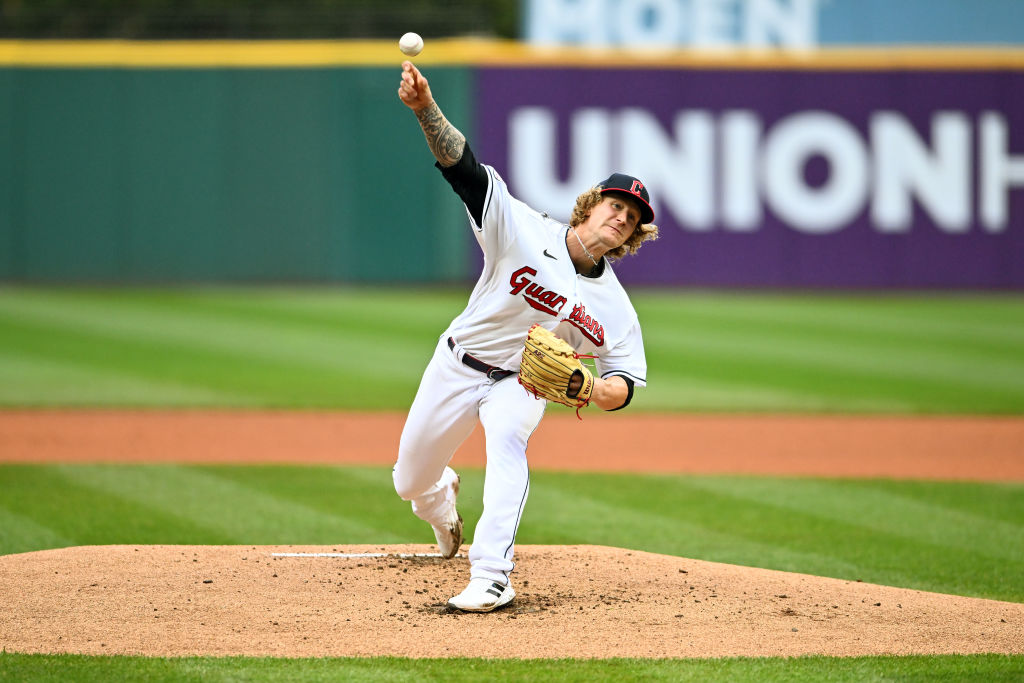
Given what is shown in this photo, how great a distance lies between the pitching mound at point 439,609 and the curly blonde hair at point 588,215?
1399 mm

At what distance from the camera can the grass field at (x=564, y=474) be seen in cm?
453

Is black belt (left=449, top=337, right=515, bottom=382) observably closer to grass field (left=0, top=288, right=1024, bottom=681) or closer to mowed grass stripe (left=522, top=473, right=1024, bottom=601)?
grass field (left=0, top=288, right=1024, bottom=681)

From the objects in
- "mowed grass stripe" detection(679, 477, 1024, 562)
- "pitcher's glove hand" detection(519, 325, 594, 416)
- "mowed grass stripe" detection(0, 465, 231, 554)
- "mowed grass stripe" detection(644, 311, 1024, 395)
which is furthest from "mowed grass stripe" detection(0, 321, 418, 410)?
"pitcher's glove hand" detection(519, 325, 594, 416)

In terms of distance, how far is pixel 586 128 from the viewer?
698 inches

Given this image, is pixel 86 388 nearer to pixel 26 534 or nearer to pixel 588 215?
pixel 26 534

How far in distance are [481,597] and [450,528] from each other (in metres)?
0.91

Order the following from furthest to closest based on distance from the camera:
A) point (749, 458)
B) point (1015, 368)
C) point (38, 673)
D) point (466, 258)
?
point (466, 258)
point (1015, 368)
point (749, 458)
point (38, 673)

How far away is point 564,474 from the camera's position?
8.55m

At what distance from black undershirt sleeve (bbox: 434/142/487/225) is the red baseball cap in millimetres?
570

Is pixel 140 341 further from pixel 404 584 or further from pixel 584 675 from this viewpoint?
pixel 584 675

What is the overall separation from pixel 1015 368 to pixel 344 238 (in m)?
8.82

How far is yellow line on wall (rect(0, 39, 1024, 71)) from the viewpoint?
17469mm

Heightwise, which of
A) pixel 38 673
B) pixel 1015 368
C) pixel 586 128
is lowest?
pixel 1015 368

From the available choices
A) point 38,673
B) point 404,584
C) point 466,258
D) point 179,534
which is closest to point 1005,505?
point 404,584
